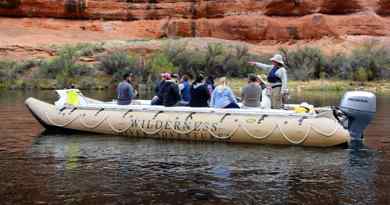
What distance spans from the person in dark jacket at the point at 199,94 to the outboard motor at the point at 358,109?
3.19 m

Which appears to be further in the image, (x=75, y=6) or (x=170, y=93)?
(x=75, y=6)

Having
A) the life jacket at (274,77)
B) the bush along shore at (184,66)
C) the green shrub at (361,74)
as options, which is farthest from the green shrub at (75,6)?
the life jacket at (274,77)

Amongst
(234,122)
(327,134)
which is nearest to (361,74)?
(234,122)

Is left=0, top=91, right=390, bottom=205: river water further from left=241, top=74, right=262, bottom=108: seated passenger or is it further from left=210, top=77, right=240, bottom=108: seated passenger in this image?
left=241, top=74, right=262, bottom=108: seated passenger

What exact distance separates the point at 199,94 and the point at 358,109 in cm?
372

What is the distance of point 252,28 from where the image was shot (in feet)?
187

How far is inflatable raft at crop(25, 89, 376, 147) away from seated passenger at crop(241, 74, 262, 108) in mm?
775

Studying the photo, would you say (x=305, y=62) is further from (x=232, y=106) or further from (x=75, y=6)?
(x=232, y=106)

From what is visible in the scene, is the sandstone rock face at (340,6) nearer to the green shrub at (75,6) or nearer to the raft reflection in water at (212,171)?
the green shrub at (75,6)

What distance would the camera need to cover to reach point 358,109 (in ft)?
50.7

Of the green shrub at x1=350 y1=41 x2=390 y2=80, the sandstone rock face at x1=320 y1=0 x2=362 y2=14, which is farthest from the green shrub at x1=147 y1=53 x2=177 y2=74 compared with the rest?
the sandstone rock face at x1=320 y1=0 x2=362 y2=14

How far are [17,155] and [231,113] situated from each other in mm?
4749

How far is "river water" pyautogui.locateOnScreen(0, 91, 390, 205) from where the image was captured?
1007 cm

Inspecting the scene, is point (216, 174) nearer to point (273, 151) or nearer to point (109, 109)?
point (273, 151)
